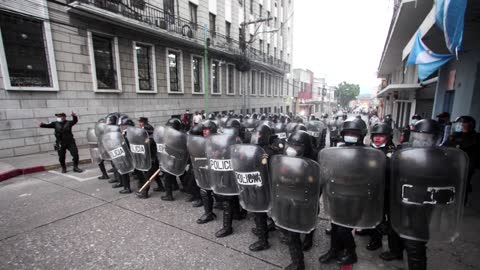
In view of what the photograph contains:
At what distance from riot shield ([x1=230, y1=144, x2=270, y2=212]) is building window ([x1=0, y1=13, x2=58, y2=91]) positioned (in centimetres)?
886

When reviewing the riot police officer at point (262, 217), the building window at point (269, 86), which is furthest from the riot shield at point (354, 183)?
the building window at point (269, 86)

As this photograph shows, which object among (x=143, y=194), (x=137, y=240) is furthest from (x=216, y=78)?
(x=137, y=240)

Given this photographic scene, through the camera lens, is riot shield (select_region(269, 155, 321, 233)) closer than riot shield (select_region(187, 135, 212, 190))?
Yes

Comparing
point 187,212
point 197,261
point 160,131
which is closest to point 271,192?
point 197,261

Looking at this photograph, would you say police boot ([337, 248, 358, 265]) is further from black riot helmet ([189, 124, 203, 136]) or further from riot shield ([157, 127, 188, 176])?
riot shield ([157, 127, 188, 176])

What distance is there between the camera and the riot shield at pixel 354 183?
207cm

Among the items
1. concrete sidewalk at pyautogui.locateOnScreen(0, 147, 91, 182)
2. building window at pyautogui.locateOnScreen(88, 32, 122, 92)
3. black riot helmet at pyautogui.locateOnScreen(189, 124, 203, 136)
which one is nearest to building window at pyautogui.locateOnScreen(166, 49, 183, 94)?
building window at pyautogui.locateOnScreen(88, 32, 122, 92)

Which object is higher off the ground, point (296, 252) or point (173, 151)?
point (173, 151)

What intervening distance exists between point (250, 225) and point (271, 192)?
1493mm

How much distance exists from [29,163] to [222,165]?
732cm

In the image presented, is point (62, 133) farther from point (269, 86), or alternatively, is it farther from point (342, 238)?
point (269, 86)

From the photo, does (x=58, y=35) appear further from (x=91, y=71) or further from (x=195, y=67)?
(x=195, y=67)

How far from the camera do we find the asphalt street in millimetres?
2680

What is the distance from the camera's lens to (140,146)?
439cm
